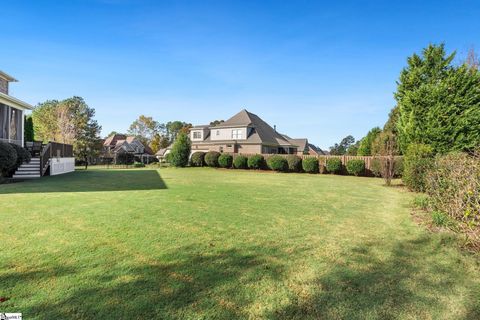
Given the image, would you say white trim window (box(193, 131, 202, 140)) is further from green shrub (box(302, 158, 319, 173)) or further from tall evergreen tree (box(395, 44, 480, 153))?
tall evergreen tree (box(395, 44, 480, 153))

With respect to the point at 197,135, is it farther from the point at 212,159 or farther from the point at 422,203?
the point at 422,203

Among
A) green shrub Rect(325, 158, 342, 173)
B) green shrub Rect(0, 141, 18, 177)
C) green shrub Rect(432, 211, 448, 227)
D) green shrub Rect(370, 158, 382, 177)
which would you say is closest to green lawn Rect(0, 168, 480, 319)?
green shrub Rect(432, 211, 448, 227)

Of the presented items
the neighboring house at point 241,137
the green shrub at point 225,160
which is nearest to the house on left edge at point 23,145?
the green shrub at point 225,160

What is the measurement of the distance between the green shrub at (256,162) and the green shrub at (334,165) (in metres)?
6.06

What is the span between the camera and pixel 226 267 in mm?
2943

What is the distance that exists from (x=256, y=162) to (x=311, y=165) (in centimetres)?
518

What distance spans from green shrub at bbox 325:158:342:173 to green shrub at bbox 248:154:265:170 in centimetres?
606

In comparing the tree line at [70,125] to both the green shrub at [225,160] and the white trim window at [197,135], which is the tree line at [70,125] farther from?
the green shrub at [225,160]

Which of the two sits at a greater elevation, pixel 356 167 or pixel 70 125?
pixel 70 125

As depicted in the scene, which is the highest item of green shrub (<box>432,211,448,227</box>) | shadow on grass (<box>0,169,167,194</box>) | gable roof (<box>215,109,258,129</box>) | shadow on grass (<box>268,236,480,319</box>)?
gable roof (<box>215,109,258,129</box>)

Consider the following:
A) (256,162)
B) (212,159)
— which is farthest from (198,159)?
(256,162)

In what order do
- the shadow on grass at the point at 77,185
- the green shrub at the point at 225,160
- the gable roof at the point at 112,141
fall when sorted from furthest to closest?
the gable roof at the point at 112,141
the green shrub at the point at 225,160
the shadow on grass at the point at 77,185

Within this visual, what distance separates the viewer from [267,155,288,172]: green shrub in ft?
71.9

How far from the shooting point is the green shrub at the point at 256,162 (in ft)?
76.7
